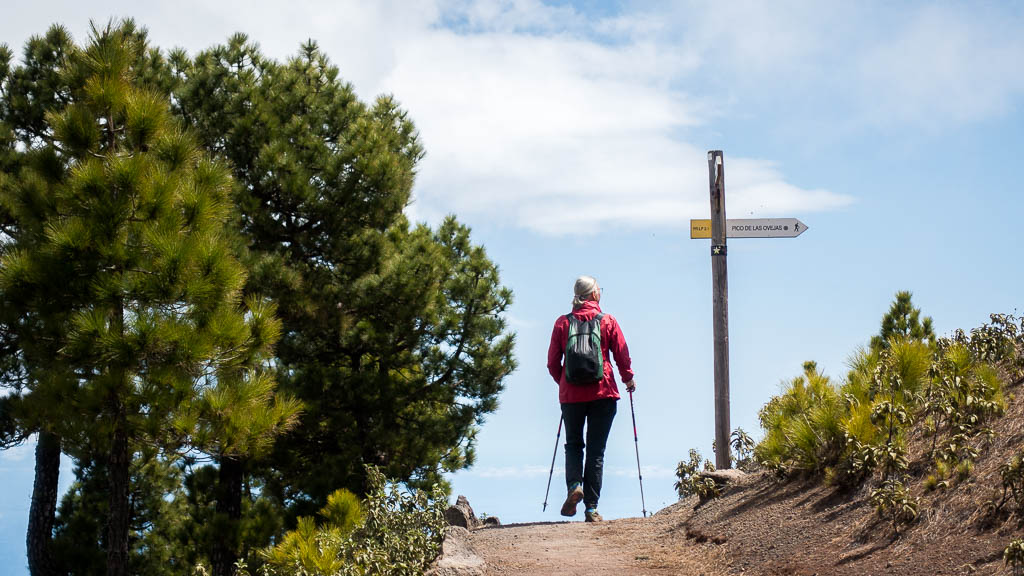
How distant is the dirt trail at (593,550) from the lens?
271 inches

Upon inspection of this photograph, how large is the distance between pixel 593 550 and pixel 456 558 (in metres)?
1.34

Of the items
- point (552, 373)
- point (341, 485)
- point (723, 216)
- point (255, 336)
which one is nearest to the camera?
point (255, 336)

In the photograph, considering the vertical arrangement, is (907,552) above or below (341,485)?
below

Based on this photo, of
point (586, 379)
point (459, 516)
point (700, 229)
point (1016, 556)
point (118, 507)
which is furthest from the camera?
point (700, 229)

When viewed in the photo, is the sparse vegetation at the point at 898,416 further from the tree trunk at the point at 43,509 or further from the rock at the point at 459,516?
the tree trunk at the point at 43,509

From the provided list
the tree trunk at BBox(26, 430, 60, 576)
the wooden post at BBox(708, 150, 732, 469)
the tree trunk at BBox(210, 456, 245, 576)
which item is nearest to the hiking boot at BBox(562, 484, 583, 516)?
the wooden post at BBox(708, 150, 732, 469)

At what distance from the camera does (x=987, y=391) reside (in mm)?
7000

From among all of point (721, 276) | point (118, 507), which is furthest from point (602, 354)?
point (118, 507)

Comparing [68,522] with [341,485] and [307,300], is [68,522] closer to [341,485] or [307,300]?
[341,485]

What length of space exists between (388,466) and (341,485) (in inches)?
30.0

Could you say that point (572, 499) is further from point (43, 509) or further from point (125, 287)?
point (43, 509)

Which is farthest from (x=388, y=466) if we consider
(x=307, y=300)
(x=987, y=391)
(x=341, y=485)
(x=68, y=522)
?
(x=987, y=391)

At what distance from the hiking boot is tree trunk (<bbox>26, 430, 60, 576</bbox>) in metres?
7.78

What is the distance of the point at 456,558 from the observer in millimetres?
6852
